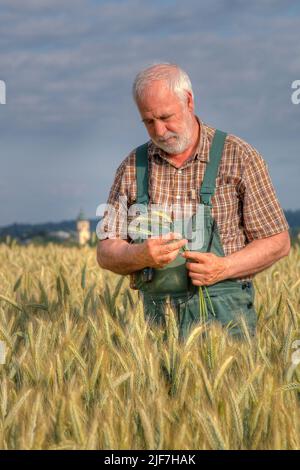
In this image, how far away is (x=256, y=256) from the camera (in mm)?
3766

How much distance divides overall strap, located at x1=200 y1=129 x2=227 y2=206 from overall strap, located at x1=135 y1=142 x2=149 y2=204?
9.6 inches

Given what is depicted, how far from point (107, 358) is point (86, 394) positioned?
26 centimetres

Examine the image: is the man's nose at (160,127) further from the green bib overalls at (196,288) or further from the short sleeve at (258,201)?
the short sleeve at (258,201)

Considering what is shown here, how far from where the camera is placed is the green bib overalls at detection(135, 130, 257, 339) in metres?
3.74

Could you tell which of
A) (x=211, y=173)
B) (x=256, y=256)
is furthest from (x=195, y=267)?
(x=211, y=173)

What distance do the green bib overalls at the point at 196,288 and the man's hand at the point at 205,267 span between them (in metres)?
0.12

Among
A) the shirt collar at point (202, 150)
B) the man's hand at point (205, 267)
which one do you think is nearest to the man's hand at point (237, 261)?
the man's hand at point (205, 267)

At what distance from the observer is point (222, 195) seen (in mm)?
3797

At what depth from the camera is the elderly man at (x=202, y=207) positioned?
368 centimetres

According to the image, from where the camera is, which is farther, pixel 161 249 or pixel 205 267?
pixel 205 267

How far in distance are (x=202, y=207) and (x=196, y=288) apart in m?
0.33

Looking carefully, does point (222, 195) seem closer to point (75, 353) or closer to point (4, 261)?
point (75, 353)

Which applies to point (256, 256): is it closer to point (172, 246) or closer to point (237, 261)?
point (237, 261)
